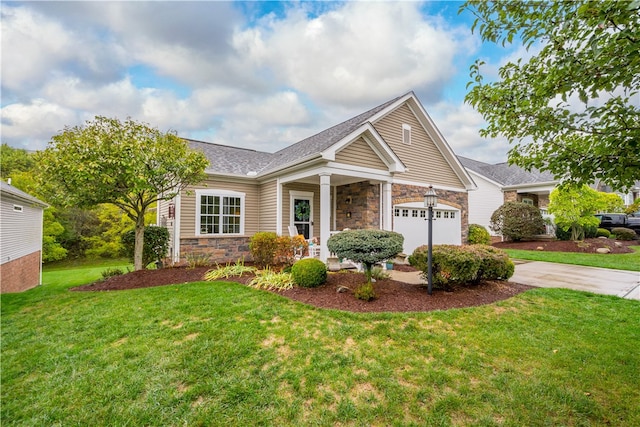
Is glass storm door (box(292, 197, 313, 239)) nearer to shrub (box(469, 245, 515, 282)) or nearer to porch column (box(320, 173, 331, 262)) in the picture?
porch column (box(320, 173, 331, 262))

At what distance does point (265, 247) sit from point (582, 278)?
921 centimetres

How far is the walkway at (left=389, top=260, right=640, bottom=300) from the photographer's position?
255 inches

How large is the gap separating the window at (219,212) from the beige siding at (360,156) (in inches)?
189

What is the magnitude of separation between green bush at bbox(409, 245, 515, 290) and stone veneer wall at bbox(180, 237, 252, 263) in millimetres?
6790

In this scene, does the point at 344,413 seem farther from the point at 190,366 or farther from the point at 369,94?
the point at 369,94

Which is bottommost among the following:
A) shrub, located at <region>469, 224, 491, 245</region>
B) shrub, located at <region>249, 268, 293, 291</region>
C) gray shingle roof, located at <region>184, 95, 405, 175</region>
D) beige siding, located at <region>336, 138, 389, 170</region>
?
shrub, located at <region>249, 268, 293, 291</region>

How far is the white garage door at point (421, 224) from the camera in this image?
10.8 m

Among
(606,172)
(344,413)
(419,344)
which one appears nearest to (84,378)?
(344,413)

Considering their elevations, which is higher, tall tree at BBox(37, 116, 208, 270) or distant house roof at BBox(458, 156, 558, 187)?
distant house roof at BBox(458, 156, 558, 187)

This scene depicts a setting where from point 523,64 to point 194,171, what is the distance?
316 inches

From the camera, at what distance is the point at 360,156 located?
8.75 metres

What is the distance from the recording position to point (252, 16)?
829 centimetres

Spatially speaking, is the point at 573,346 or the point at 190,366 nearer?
the point at 190,366

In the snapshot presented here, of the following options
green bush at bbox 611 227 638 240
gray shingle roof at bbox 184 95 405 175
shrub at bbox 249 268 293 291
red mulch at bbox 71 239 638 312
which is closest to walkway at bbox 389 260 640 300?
red mulch at bbox 71 239 638 312
